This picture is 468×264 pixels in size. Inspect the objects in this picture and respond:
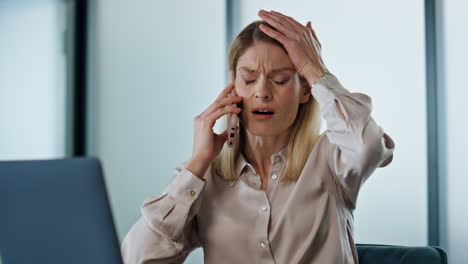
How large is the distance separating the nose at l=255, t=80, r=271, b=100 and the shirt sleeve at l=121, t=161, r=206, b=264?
27cm

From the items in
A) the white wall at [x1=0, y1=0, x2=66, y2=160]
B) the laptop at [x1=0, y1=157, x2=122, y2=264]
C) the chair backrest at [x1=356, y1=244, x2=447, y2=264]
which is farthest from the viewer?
the white wall at [x1=0, y1=0, x2=66, y2=160]

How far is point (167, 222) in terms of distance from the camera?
1434 mm

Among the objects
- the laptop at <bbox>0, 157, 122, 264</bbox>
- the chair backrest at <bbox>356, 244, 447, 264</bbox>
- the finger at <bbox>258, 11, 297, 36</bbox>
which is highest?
the finger at <bbox>258, 11, 297, 36</bbox>

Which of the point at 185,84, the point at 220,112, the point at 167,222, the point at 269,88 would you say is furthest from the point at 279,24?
the point at 185,84

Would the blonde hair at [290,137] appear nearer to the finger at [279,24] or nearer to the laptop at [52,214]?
the finger at [279,24]

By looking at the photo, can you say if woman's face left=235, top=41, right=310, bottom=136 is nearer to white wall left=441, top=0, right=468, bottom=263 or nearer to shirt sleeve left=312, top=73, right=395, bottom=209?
shirt sleeve left=312, top=73, right=395, bottom=209

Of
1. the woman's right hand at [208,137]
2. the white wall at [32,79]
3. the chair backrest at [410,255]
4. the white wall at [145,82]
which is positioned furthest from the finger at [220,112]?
the white wall at [145,82]

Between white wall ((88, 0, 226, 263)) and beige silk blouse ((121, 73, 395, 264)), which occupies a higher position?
white wall ((88, 0, 226, 263))

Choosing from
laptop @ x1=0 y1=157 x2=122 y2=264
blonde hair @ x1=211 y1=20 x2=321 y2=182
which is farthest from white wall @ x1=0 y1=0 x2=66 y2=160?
laptop @ x1=0 y1=157 x2=122 y2=264

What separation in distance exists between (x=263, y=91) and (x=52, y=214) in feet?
2.98

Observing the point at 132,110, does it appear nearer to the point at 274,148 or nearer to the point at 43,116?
the point at 43,116

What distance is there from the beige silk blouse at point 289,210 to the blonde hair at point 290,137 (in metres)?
0.03

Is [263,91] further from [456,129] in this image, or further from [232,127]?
[456,129]

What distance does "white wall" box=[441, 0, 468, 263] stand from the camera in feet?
9.94
